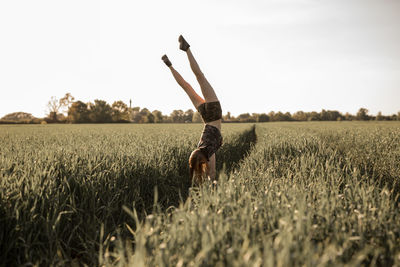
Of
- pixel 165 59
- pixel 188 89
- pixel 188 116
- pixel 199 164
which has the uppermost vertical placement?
pixel 188 116

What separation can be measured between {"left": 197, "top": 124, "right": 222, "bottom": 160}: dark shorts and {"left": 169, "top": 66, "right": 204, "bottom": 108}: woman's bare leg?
523 mm

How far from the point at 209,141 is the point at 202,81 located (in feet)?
3.79

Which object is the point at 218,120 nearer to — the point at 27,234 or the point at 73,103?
the point at 27,234

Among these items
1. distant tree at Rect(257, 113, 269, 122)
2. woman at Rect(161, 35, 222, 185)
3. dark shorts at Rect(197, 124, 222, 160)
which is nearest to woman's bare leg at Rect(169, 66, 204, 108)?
woman at Rect(161, 35, 222, 185)

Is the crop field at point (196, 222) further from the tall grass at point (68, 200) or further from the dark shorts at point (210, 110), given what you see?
the dark shorts at point (210, 110)

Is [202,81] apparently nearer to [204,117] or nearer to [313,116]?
[204,117]

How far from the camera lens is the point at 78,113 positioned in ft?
224

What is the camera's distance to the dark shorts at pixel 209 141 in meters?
4.46

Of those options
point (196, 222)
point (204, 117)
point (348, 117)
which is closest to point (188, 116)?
point (348, 117)

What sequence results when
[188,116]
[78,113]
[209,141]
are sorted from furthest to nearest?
1. [188,116]
2. [78,113]
3. [209,141]

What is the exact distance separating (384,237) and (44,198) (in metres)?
3.18

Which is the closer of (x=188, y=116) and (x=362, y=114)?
(x=362, y=114)

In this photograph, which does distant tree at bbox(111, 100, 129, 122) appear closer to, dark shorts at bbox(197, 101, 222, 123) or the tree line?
the tree line

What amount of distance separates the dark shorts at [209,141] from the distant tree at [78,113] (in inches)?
2829
